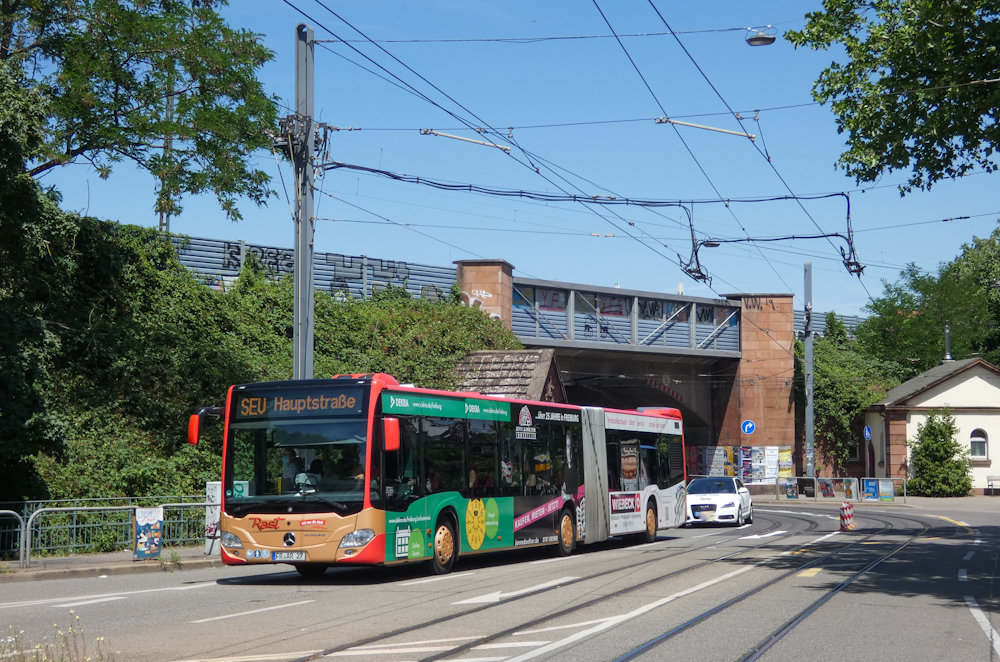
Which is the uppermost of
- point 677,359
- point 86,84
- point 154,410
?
point 86,84

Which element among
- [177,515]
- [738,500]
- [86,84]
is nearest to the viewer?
[177,515]

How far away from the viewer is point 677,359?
51.8 meters

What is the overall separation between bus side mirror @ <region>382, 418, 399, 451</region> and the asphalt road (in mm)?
1809

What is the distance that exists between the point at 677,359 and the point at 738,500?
2134 centimetres

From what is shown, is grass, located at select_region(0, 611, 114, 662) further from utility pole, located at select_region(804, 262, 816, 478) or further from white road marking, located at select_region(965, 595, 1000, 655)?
utility pole, located at select_region(804, 262, 816, 478)

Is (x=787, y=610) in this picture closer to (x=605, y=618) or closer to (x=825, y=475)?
(x=605, y=618)

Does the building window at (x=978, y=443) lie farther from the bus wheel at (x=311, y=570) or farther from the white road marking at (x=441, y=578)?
the bus wheel at (x=311, y=570)

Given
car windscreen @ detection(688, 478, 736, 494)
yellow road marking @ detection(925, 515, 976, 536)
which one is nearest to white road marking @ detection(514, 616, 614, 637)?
yellow road marking @ detection(925, 515, 976, 536)

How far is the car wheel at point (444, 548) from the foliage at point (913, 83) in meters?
8.24

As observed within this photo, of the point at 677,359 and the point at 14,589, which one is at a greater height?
the point at 677,359

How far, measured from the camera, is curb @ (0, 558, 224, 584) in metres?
15.2

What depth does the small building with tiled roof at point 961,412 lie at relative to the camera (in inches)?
1996

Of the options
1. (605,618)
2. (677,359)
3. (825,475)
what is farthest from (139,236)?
(825,475)

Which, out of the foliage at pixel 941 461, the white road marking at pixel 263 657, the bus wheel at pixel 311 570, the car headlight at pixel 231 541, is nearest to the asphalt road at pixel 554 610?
the white road marking at pixel 263 657
